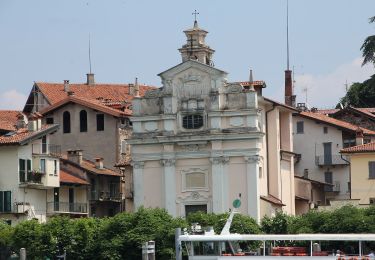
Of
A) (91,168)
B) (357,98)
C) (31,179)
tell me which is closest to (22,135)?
(31,179)

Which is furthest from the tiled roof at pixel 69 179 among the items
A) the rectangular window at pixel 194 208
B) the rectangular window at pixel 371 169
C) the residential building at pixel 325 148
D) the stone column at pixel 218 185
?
the rectangular window at pixel 371 169

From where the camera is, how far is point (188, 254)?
74.6m

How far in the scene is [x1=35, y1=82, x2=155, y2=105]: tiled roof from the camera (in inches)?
5266

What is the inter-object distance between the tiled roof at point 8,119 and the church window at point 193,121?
48.9ft

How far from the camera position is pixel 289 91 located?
133 m

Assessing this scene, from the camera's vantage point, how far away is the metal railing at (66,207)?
4336 inches

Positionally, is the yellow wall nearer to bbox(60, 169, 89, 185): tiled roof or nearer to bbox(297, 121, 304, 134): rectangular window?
bbox(297, 121, 304, 134): rectangular window

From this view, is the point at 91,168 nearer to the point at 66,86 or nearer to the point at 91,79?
the point at 66,86

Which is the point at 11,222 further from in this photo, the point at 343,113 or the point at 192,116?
the point at 343,113

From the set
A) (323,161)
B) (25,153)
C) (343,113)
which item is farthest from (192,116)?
(343,113)

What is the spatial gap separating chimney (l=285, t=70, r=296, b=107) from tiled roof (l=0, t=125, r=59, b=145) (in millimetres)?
26665

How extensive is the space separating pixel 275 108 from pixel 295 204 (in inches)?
329

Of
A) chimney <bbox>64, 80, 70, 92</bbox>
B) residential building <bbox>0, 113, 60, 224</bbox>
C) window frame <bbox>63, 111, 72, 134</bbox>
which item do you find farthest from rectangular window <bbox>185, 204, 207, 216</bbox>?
chimney <bbox>64, 80, 70, 92</bbox>

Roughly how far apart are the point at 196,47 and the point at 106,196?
14.1 metres
